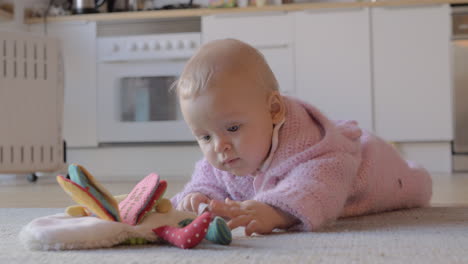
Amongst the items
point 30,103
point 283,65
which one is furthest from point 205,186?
point 283,65

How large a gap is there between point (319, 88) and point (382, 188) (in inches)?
72.1

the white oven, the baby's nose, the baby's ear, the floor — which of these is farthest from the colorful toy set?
the white oven

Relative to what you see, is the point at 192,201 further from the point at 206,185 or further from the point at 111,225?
the point at 111,225

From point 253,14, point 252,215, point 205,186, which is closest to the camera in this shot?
point 252,215

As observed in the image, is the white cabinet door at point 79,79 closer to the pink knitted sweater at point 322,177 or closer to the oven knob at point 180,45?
the oven knob at point 180,45

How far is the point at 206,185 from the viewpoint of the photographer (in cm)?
110

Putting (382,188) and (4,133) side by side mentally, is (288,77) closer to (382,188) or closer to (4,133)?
(4,133)

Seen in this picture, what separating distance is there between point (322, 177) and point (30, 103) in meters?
1.71

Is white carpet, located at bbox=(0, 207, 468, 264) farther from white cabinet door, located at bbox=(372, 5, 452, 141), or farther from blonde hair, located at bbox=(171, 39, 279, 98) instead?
white cabinet door, located at bbox=(372, 5, 452, 141)

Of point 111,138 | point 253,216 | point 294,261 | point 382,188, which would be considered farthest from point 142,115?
point 294,261

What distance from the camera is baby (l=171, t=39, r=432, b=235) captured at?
0.88m

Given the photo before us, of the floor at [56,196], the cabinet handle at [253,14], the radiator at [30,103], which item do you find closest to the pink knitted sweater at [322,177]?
the floor at [56,196]

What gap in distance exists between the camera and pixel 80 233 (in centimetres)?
71

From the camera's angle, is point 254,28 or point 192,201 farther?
point 254,28
